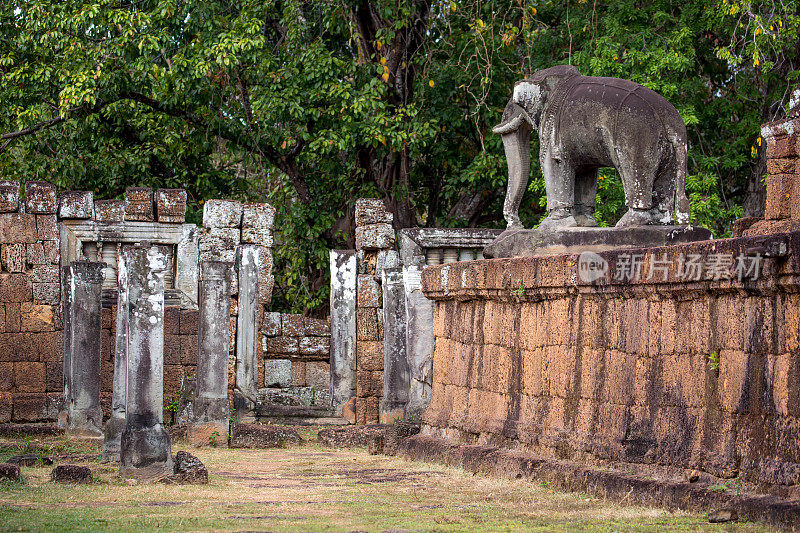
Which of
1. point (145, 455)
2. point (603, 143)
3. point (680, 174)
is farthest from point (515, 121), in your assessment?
point (145, 455)

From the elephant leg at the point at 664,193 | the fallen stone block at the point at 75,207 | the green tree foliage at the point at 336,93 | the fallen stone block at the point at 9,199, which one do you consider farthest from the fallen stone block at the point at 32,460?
the green tree foliage at the point at 336,93

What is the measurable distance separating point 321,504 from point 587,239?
3.16 m

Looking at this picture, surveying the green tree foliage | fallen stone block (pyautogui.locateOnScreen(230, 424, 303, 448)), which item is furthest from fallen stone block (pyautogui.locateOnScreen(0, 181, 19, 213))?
fallen stone block (pyautogui.locateOnScreen(230, 424, 303, 448))

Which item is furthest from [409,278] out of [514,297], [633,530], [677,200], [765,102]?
[633,530]

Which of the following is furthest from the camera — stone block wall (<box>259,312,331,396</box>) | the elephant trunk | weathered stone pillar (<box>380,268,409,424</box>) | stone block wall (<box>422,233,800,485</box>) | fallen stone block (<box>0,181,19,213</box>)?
stone block wall (<box>259,312,331,396</box>)

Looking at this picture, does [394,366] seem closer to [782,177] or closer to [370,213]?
[370,213]

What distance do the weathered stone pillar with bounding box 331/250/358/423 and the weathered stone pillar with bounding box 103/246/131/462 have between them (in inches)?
129

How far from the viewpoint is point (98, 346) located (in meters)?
13.1

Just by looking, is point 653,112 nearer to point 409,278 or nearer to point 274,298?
point 409,278

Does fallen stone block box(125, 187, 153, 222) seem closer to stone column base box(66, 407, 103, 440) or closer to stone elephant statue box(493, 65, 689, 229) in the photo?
stone column base box(66, 407, 103, 440)

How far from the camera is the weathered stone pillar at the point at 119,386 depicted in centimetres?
1083

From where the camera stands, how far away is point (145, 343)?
984 centimetres

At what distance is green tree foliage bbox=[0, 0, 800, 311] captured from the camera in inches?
638

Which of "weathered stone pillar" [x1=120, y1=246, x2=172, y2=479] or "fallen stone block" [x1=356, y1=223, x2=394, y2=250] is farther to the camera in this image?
"fallen stone block" [x1=356, y1=223, x2=394, y2=250]
